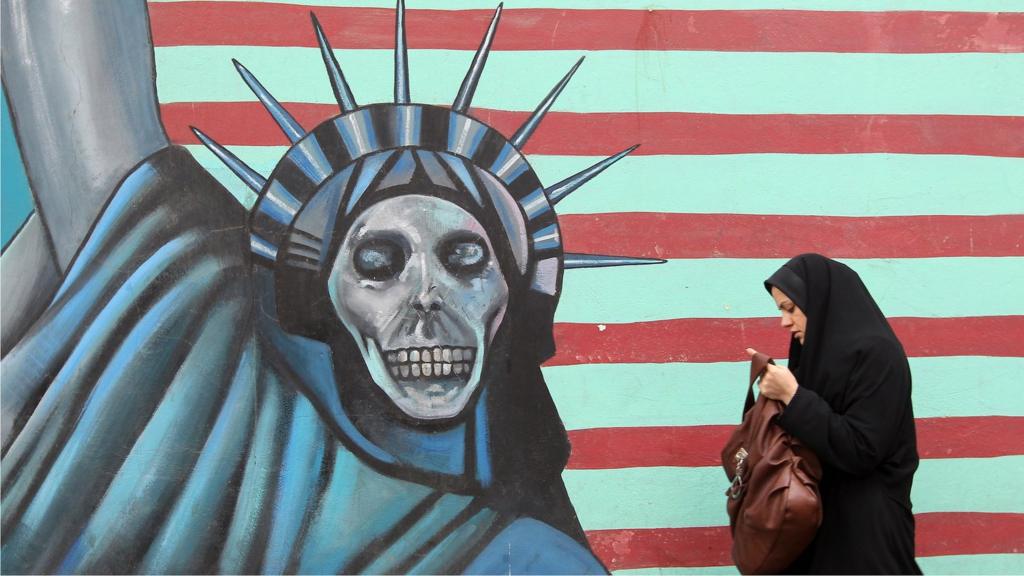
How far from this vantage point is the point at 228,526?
3641 mm

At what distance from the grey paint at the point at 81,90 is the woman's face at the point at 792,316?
254 cm

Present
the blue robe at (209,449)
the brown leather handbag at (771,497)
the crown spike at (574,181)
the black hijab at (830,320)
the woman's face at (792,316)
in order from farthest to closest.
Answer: the crown spike at (574,181)
the blue robe at (209,449)
the woman's face at (792,316)
the black hijab at (830,320)
the brown leather handbag at (771,497)

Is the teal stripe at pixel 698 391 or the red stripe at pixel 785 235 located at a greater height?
the red stripe at pixel 785 235

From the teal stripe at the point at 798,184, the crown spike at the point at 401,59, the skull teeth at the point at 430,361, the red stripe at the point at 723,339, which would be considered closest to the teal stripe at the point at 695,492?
the red stripe at the point at 723,339

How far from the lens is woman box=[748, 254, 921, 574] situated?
9.29 feet

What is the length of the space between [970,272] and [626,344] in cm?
149

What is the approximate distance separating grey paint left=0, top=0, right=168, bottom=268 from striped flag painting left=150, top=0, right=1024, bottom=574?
116 millimetres

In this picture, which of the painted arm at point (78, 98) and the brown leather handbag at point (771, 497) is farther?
the painted arm at point (78, 98)

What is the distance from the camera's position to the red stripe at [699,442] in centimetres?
373

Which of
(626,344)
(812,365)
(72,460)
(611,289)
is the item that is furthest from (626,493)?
(72,460)

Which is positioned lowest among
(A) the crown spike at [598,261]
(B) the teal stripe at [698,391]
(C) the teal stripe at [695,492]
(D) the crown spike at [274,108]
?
(C) the teal stripe at [695,492]

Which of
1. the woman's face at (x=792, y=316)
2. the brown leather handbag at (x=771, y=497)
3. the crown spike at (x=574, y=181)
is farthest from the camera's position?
the crown spike at (x=574, y=181)

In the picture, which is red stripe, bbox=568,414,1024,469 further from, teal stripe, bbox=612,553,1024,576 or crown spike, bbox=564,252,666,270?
crown spike, bbox=564,252,666,270

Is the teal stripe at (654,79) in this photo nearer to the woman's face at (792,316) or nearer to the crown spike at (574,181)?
the crown spike at (574,181)
